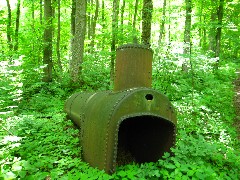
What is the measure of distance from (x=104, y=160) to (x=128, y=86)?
4.75ft

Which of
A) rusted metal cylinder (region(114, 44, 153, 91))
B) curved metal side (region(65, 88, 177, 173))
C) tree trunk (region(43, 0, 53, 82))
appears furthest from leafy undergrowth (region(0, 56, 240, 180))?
tree trunk (region(43, 0, 53, 82))

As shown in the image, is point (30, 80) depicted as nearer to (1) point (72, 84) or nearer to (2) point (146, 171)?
(1) point (72, 84)

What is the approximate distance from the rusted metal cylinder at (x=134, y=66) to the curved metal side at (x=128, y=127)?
1.20 ft

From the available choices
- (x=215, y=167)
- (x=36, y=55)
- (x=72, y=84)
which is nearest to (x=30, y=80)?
(x=72, y=84)

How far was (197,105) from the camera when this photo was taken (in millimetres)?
7750

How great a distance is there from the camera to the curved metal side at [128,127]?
3735 millimetres

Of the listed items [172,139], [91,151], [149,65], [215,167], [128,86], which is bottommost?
[215,167]

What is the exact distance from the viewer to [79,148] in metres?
5.08

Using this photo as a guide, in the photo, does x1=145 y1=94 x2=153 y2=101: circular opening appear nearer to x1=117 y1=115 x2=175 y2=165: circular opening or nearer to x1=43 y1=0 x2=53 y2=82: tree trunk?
x1=117 y1=115 x2=175 y2=165: circular opening

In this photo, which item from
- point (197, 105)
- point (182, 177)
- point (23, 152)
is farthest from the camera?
point (197, 105)

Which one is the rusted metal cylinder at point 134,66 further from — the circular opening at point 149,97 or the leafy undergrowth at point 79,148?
the leafy undergrowth at point 79,148

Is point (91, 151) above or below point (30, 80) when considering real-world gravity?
below

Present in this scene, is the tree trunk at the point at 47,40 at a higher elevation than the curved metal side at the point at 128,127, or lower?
higher

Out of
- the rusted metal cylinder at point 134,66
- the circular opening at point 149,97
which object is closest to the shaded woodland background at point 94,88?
the circular opening at point 149,97
